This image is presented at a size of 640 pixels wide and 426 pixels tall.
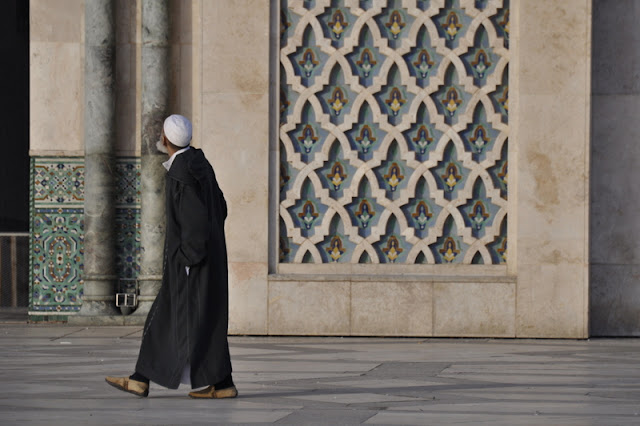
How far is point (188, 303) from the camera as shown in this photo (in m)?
6.89

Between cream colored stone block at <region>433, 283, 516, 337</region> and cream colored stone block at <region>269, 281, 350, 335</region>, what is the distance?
0.71 m

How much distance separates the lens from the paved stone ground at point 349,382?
6.20 meters

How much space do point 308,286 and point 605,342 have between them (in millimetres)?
2289

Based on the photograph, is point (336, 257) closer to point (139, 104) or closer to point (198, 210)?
point (139, 104)

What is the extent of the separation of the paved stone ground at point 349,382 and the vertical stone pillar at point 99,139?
2.64 feet

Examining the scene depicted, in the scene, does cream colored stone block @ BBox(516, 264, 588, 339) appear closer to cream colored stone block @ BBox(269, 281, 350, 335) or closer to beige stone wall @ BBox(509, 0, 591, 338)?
beige stone wall @ BBox(509, 0, 591, 338)

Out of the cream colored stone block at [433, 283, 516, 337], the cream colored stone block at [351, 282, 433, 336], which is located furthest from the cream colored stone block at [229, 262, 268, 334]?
the cream colored stone block at [433, 283, 516, 337]

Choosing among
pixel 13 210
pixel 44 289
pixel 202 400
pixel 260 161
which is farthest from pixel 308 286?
pixel 13 210

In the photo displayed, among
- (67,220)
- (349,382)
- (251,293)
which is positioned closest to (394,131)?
(251,293)

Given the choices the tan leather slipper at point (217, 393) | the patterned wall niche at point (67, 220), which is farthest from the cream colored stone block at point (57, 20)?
the tan leather slipper at point (217, 393)

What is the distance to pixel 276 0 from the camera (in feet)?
34.7

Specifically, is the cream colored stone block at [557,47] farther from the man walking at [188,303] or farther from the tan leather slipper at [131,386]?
the tan leather slipper at [131,386]

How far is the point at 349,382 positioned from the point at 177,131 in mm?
1711

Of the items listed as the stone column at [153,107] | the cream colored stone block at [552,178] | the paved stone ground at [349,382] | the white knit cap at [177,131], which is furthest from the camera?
the stone column at [153,107]
